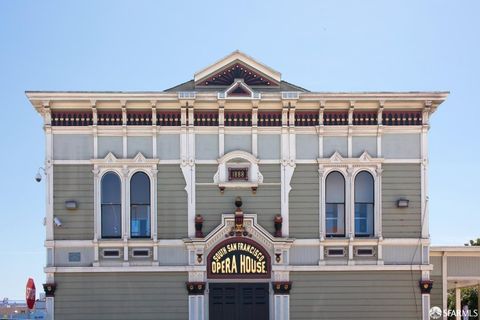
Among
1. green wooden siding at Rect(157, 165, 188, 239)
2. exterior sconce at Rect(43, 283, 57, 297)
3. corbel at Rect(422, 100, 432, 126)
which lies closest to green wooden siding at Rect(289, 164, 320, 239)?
green wooden siding at Rect(157, 165, 188, 239)

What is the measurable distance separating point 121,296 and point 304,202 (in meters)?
6.32

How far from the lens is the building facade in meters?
24.5

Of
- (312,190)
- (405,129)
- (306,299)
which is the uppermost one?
(405,129)

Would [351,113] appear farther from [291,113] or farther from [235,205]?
[235,205]

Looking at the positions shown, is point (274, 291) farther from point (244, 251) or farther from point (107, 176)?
point (107, 176)

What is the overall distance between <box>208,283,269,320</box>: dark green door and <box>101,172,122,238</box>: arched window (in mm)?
3475

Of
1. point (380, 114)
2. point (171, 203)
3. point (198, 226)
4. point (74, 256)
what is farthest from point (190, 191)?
point (380, 114)

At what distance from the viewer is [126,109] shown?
24.8m

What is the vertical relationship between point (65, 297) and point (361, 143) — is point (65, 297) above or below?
below

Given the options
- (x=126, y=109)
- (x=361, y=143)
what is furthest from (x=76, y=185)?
(x=361, y=143)

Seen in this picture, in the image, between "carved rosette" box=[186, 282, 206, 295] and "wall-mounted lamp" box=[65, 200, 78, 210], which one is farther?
"wall-mounted lamp" box=[65, 200, 78, 210]

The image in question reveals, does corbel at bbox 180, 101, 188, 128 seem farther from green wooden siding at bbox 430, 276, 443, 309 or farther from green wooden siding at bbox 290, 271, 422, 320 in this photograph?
green wooden siding at bbox 430, 276, 443, 309

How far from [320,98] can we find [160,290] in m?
7.68

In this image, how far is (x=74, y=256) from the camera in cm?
2459
